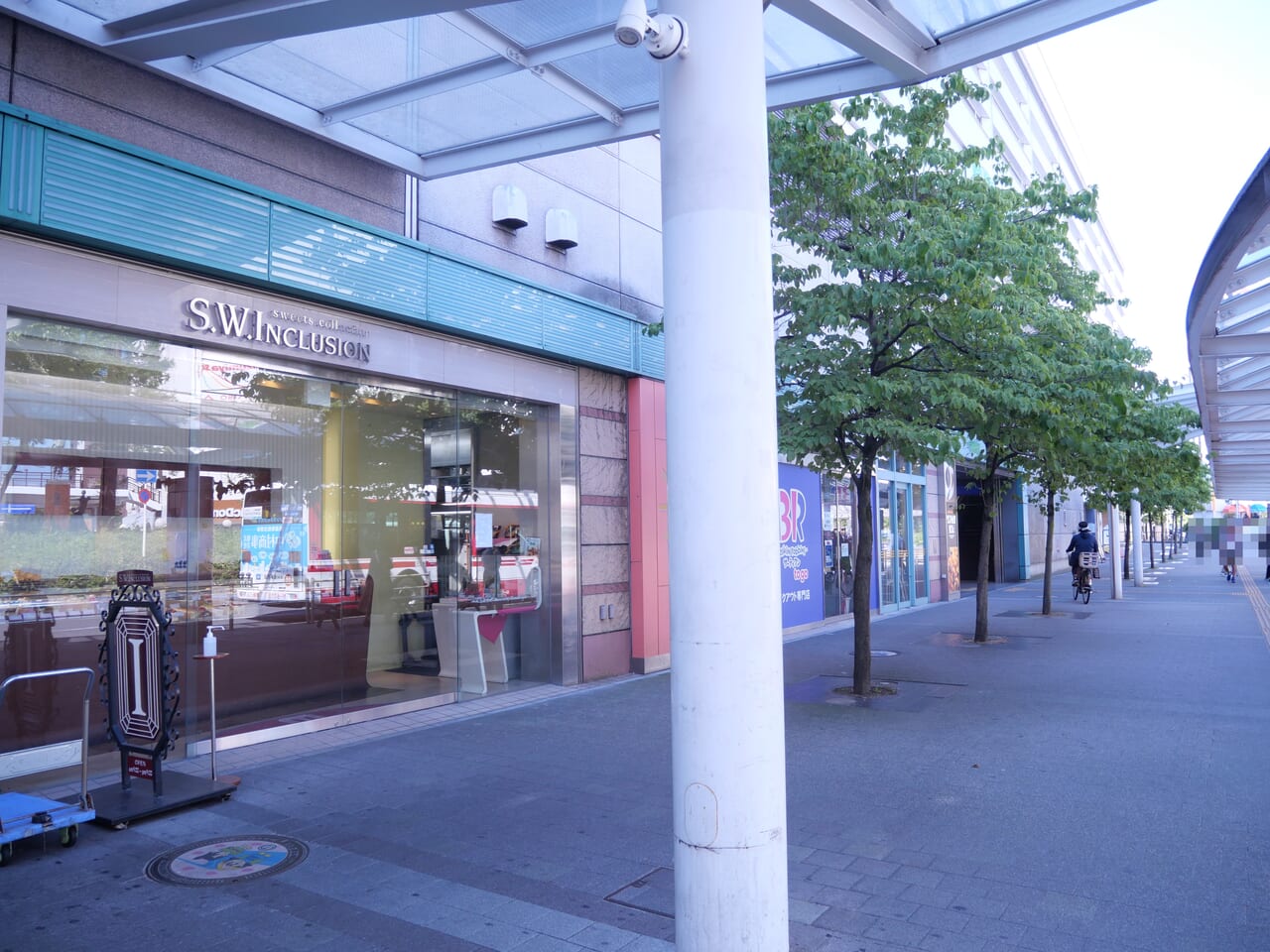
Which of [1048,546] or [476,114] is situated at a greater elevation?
[476,114]

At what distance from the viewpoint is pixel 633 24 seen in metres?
3.23

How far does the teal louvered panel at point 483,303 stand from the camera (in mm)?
9117

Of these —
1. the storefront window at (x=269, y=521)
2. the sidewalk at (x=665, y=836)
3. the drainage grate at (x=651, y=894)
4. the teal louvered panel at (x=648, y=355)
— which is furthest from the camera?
the teal louvered panel at (x=648, y=355)

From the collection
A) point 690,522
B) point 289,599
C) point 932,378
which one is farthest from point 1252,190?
point 289,599

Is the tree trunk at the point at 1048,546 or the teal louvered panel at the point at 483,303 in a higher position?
the teal louvered panel at the point at 483,303

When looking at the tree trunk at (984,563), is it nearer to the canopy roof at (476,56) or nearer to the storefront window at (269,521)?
the storefront window at (269,521)

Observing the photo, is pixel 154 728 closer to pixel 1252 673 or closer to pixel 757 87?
pixel 757 87

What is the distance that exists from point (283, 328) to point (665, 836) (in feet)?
17.4

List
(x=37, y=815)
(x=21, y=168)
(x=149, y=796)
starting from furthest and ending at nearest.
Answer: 1. (x=21, y=168)
2. (x=149, y=796)
3. (x=37, y=815)

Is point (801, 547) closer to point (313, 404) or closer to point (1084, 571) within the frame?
point (313, 404)

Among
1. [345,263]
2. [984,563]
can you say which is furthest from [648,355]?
[984,563]

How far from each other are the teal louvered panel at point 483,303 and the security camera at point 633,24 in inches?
237

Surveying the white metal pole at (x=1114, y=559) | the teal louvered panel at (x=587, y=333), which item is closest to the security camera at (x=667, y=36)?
the teal louvered panel at (x=587, y=333)

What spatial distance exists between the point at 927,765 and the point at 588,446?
568cm
